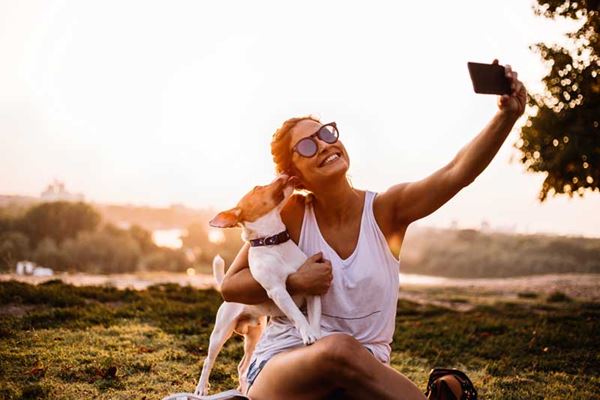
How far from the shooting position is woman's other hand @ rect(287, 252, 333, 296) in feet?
9.71

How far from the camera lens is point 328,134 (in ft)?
10.3

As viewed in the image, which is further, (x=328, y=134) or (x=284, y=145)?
(x=284, y=145)

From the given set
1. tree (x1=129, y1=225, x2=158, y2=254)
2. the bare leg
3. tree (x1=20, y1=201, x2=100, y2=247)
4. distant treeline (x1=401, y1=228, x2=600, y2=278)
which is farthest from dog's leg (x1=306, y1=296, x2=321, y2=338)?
distant treeline (x1=401, y1=228, x2=600, y2=278)

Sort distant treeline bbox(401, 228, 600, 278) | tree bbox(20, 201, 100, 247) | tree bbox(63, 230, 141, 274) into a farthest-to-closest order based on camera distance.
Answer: distant treeline bbox(401, 228, 600, 278), tree bbox(63, 230, 141, 274), tree bbox(20, 201, 100, 247)

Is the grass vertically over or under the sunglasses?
under

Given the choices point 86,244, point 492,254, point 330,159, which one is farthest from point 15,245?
point 492,254

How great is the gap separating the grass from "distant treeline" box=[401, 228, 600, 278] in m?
14.9

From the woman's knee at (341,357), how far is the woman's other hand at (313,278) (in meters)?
0.32

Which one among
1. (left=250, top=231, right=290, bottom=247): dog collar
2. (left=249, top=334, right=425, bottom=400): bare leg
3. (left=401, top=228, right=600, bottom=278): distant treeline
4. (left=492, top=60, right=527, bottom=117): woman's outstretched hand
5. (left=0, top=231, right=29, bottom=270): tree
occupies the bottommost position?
(left=401, top=228, right=600, bottom=278): distant treeline

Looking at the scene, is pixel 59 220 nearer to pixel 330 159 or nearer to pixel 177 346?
pixel 177 346

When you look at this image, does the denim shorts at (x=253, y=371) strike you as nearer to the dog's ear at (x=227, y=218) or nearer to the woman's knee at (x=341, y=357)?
the woman's knee at (x=341, y=357)

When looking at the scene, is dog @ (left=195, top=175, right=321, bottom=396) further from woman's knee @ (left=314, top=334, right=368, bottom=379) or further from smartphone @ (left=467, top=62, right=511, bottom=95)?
smartphone @ (left=467, top=62, right=511, bottom=95)

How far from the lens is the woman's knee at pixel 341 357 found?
2.65 meters

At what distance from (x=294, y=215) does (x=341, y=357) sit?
96 cm
